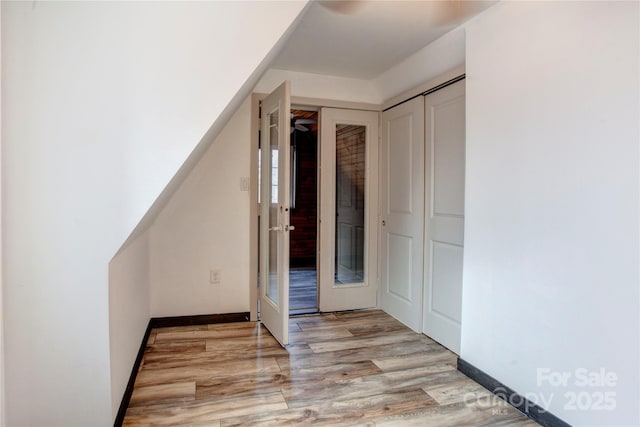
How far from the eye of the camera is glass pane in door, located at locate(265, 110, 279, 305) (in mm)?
3047

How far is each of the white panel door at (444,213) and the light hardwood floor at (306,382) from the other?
0.23 meters

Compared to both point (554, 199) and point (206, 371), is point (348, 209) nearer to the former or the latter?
point (206, 371)

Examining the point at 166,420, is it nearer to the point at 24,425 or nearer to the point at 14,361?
the point at 24,425

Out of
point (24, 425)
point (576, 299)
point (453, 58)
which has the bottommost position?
point (24, 425)

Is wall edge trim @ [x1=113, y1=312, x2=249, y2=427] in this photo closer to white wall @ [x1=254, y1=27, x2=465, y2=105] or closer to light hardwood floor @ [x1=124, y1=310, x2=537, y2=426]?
light hardwood floor @ [x1=124, y1=310, x2=537, y2=426]

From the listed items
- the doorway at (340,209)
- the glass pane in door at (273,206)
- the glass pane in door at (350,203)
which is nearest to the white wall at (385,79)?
the doorway at (340,209)

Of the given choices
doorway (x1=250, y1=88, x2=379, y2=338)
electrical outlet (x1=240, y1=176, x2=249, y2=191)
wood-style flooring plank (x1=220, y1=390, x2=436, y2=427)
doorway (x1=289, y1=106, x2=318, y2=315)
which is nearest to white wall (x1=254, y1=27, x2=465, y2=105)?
doorway (x1=250, y1=88, x2=379, y2=338)

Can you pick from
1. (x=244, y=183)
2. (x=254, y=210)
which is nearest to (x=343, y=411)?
(x=254, y=210)

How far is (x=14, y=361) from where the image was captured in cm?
152

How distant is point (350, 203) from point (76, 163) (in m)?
2.54

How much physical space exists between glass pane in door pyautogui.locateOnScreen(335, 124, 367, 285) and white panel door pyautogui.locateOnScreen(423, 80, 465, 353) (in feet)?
2.69

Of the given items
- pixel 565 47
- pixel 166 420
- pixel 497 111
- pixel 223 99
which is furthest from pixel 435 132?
pixel 166 420

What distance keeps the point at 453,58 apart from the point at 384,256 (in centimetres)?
182

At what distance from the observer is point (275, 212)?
118 inches
